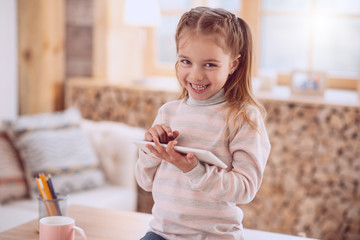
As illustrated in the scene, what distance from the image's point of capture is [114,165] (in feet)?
9.59

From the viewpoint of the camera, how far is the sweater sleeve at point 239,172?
1209 mm

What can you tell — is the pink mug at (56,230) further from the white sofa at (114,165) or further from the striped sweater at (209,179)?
the white sofa at (114,165)

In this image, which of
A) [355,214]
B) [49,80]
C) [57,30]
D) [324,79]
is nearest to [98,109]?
[49,80]

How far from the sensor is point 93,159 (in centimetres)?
284

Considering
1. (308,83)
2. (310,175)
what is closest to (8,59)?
(308,83)

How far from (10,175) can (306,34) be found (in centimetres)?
191

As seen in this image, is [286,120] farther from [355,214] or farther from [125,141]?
[125,141]

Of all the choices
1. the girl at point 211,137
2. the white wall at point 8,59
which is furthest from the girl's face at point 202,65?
the white wall at point 8,59

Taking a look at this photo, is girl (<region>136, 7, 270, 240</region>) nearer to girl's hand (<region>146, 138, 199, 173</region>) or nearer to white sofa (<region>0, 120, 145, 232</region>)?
girl's hand (<region>146, 138, 199, 173</region>)

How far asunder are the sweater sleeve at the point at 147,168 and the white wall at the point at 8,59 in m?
2.06

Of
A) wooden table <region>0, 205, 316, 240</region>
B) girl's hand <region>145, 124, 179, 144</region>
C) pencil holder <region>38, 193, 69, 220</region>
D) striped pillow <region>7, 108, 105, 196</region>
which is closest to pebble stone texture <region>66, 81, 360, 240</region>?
striped pillow <region>7, 108, 105, 196</region>

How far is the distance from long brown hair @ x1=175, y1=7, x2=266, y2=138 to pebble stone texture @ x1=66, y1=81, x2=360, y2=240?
4.82ft

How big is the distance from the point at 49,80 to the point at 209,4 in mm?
1156

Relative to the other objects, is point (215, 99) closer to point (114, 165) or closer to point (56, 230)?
point (56, 230)
